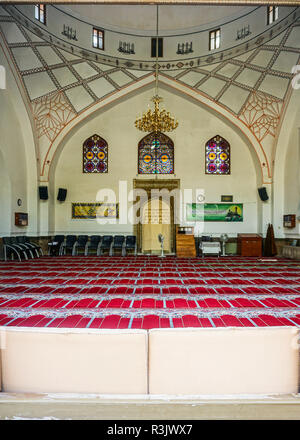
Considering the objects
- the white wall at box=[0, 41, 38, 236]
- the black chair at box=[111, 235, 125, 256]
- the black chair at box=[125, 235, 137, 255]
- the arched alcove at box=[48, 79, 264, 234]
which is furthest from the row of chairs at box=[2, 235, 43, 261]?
the black chair at box=[125, 235, 137, 255]

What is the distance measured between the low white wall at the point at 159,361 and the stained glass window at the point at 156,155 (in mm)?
10138

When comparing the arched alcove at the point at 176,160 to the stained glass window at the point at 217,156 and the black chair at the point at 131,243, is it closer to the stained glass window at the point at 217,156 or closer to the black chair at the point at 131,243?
the stained glass window at the point at 217,156

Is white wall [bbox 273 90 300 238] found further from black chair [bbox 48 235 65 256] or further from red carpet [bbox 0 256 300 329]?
black chair [bbox 48 235 65 256]

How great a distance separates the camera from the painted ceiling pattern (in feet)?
28.9

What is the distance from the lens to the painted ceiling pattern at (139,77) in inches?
347

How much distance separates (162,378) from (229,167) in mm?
10636

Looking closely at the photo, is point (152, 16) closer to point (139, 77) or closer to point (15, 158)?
point (139, 77)

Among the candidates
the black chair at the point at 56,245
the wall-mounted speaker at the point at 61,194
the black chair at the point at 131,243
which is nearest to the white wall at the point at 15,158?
the black chair at the point at 56,245

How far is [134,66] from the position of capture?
10.1 metres

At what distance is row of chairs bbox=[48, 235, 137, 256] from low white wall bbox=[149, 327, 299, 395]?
924cm

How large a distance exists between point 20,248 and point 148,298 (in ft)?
19.2

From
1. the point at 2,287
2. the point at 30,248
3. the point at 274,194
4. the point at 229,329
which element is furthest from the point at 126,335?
the point at 274,194

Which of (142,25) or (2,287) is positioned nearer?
(2,287)
